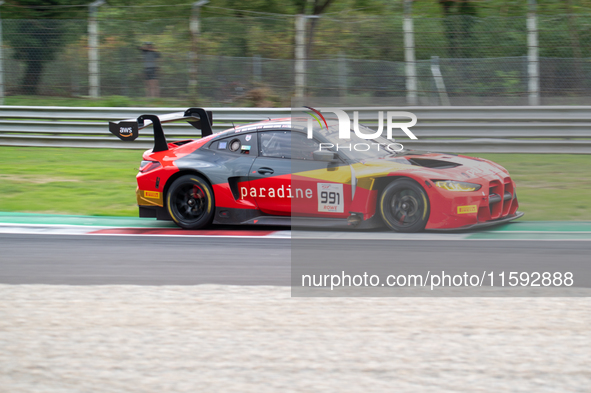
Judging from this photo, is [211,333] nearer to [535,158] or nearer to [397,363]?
[397,363]

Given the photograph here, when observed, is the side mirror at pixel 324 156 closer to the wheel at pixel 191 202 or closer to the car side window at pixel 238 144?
the car side window at pixel 238 144

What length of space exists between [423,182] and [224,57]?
731cm

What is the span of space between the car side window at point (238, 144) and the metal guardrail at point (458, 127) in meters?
4.26

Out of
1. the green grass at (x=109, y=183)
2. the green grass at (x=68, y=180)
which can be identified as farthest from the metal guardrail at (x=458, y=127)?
the green grass at (x=68, y=180)

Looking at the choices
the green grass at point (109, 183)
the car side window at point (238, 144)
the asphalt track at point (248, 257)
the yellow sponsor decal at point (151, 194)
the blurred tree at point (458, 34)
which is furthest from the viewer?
the blurred tree at point (458, 34)

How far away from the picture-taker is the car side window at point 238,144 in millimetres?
7422

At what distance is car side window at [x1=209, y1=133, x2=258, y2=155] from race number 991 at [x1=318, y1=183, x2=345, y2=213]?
3.10ft

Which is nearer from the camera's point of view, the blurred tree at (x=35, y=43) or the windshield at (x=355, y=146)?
the windshield at (x=355, y=146)

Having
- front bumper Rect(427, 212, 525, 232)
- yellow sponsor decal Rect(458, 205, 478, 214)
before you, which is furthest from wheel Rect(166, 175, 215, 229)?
yellow sponsor decal Rect(458, 205, 478, 214)

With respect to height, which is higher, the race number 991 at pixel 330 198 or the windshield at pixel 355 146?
the windshield at pixel 355 146

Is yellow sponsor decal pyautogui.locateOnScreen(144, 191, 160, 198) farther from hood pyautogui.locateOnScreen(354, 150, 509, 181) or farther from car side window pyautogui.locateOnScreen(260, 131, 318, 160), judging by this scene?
hood pyautogui.locateOnScreen(354, 150, 509, 181)

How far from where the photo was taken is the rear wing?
7.76 m

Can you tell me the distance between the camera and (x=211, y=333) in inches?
155

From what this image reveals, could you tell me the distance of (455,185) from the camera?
6512mm
